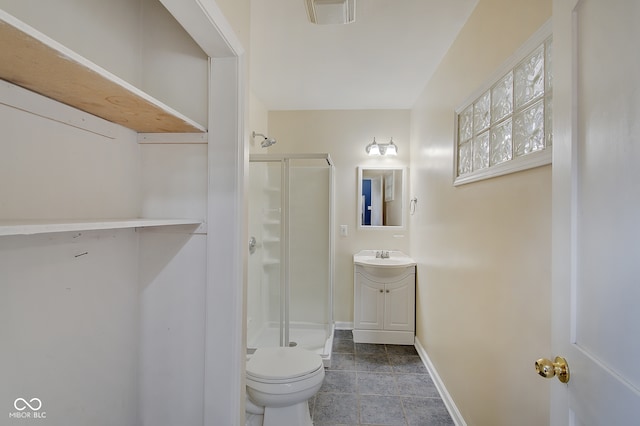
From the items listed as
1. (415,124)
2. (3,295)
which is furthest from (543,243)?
(415,124)

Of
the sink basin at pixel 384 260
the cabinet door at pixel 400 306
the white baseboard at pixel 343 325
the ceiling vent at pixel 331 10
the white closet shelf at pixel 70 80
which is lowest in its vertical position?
the white baseboard at pixel 343 325

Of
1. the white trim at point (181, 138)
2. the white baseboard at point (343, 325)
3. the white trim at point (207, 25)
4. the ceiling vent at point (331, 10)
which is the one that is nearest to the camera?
the white trim at point (207, 25)

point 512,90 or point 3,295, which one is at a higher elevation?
point 512,90

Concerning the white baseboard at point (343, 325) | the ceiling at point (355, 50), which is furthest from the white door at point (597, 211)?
the white baseboard at point (343, 325)

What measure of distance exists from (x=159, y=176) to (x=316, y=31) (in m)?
1.45

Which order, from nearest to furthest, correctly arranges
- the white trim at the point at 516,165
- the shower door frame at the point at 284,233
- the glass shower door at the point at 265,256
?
1. the white trim at the point at 516,165
2. the shower door frame at the point at 284,233
3. the glass shower door at the point at 265,256

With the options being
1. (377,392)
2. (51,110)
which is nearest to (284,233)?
(377,392)

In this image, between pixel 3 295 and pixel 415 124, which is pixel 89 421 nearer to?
pixel 3 295

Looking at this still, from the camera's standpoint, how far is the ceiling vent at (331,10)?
4.69 ft

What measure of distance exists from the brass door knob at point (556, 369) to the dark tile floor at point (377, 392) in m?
1.42

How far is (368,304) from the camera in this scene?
9.55ft

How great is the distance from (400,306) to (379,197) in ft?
3.94

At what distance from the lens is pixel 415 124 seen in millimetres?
3055

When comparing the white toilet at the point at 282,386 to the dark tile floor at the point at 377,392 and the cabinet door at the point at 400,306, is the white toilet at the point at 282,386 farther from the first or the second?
the cabinet door at the point at 400,306
